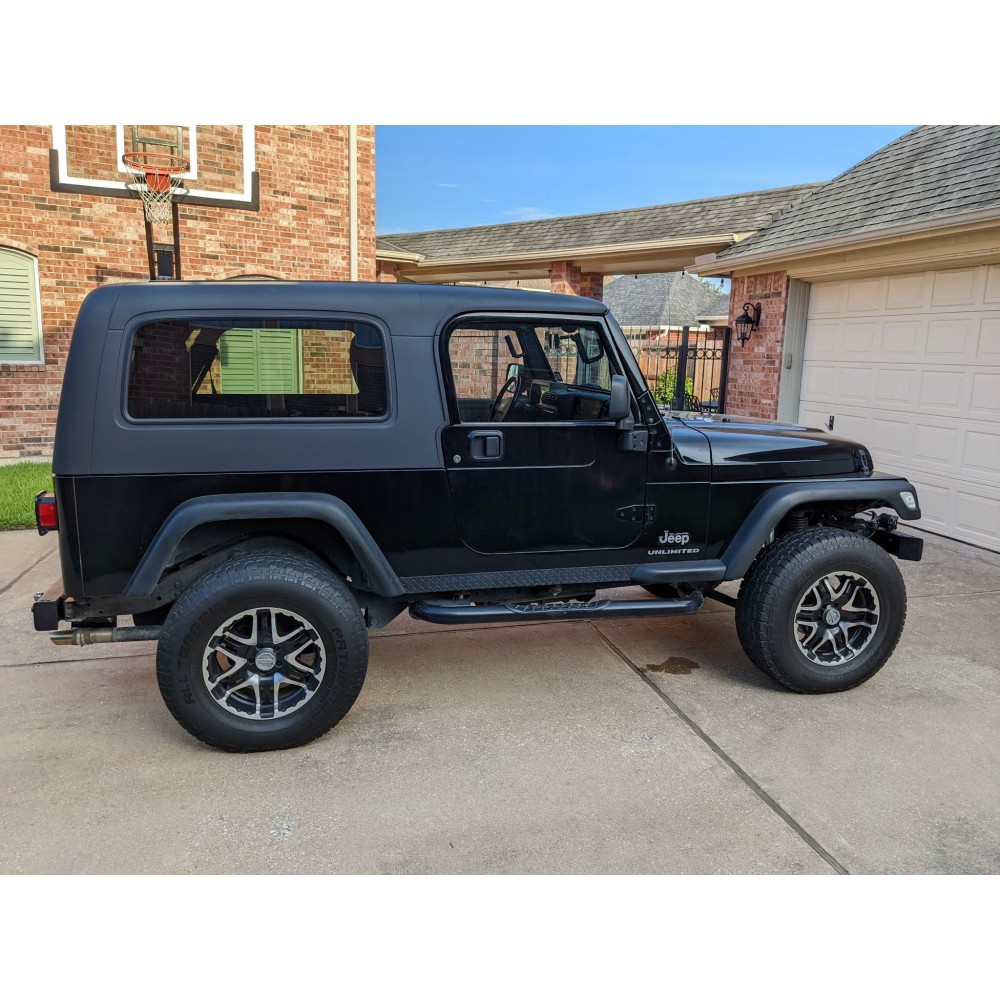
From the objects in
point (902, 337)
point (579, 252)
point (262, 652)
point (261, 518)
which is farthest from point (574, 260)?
point (262, 652)

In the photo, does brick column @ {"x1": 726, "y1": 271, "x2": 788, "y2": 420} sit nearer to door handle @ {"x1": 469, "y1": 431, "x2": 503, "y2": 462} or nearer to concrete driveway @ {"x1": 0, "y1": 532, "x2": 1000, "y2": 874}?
concrete driveway @ {"x1": 0, "y1": 532, "x2": 1000, "y2": 874}

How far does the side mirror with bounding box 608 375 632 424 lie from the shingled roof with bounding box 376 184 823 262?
31.1ft

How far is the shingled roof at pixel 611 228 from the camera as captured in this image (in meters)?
12.8

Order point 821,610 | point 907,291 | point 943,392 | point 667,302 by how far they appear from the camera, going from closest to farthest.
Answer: point 821,610 < point 943,392 < point 907,291 < point 667,302

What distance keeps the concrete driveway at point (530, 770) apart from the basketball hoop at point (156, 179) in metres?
6.87

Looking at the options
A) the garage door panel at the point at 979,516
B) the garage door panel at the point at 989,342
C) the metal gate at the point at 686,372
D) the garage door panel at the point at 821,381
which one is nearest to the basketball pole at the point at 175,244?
the metal gate at the point at 686,372

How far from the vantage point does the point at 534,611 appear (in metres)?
3.79

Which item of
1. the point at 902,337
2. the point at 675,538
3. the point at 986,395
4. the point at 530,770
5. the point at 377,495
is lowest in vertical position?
the point at 530,770

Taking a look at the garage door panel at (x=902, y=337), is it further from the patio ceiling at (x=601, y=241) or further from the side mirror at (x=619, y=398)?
the side mirror at (x=619, y=398)

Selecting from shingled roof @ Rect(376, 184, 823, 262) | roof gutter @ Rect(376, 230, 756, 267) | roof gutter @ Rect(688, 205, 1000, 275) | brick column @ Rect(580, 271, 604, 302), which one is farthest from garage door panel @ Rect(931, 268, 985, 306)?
brick column @ Rect(580, 271, 604, 302)

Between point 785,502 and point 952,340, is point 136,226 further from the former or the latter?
point 952,340

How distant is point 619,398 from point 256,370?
1.61m

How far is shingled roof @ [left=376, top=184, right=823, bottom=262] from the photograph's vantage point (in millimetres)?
12766

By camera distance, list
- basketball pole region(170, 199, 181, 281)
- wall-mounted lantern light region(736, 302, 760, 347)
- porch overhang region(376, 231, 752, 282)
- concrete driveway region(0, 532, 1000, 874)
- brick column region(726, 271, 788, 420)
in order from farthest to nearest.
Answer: porch overhang region(376, 231, 752, 282) → wall-mounted lantern light region(736, 302, 760, 347) → brick column region(726, 271, 788, 420) → basketball pole region(170, 199, 181, 281) → concrete driveway region(0, 532, 1000, 874)
